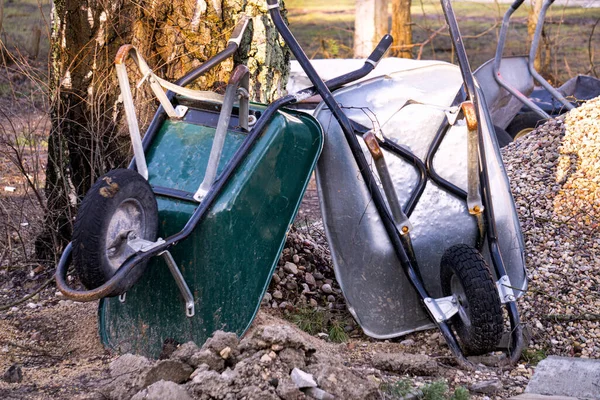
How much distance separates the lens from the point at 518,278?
3832 mm

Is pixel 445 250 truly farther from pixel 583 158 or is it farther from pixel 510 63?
pixel 510 63

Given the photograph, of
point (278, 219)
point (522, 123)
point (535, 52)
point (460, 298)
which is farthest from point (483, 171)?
point (522, 123)

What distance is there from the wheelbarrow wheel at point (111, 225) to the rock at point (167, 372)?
1.14 feet

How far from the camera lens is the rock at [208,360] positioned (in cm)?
Result: 277

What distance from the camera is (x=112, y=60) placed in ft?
14.0

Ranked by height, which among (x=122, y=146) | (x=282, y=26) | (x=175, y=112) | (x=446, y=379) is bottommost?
(x=446, y=379)

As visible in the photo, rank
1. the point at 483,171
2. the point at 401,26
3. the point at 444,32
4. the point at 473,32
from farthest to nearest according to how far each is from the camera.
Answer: the point at 473,32 → the point at 444,32 → the point at 401,26 → the point at 483,171

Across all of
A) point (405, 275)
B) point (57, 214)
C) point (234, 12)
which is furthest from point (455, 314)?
point (57, 214)

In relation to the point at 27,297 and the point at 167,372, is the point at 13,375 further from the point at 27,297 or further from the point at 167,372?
the point at 27,297

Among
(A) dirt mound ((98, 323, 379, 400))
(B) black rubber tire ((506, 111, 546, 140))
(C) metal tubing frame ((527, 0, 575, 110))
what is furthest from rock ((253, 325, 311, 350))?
(B) black rubber tire ((506, 111, 546, 140))

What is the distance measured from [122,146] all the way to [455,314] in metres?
1.97

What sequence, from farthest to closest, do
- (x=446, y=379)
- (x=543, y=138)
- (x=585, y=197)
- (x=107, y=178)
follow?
1. (x=543, y=138)
2. (x=585, y=197)
3. (x=446, y=379)
4. (x=107, y=178)

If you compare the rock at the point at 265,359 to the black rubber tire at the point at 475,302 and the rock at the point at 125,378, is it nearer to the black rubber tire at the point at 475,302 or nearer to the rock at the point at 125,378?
the rock at the point at 125,378

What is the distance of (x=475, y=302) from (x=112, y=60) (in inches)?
89.4
